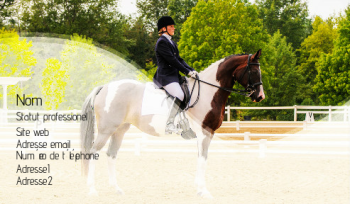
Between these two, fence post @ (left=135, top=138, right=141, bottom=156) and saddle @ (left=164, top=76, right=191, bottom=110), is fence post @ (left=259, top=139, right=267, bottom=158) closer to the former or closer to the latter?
fence post @ (left=135, top=138, right=141, bottom=156)

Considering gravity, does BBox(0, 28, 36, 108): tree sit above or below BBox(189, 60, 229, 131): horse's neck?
above

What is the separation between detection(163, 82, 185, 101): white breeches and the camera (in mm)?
6652

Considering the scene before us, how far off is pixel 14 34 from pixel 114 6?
15453 millimetres

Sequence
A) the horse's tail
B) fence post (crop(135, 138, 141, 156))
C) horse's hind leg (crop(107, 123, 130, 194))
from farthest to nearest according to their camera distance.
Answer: fence post (crop(135, 138, 141, 156))
horse's hind leg (crop(107, 123, 130, 194))
the horse's tail

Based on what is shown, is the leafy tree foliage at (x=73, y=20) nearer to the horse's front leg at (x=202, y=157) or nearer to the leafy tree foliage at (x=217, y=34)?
the leafy tree foliage at (x=217, y=34)

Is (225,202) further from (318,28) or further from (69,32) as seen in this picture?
(318,28)

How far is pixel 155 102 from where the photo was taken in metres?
6.96

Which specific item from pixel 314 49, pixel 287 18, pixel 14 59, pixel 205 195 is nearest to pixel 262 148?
pixel 205 195

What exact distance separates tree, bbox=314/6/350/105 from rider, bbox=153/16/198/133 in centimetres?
2705

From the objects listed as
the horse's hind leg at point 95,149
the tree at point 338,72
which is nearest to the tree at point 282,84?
the tree at point 338,72

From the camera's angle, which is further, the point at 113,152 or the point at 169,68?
the point at 113,152

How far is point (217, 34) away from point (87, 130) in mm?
22213

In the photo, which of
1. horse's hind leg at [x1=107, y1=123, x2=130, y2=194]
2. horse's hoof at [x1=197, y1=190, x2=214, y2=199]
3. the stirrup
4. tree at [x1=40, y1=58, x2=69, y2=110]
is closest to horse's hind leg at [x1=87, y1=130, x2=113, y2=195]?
horse's hind leg at [x1=107, y1=123, x2=130, y2=194]

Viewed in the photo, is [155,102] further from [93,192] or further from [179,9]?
[179,9]
